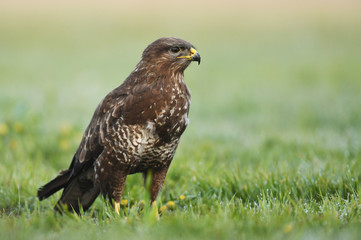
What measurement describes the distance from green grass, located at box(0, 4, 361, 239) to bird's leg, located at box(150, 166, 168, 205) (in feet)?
0.59

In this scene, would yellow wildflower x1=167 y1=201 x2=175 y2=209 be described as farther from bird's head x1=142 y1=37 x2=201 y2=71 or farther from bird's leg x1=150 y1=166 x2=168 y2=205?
bird's head x1=142 y1=37 x2=201 y2=71

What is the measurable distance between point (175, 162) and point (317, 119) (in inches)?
159

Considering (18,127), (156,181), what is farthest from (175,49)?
(18,127)

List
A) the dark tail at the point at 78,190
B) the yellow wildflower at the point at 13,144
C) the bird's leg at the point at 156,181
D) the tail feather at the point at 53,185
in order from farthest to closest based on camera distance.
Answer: the yellow wildflower at the point at 13,144
the dark tail at the point at 78,190
the tail feather at the point at 53,185
the bird's leg at the point at 156,181

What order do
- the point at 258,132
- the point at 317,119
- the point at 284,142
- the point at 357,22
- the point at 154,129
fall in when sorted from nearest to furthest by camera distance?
the point at 154,129
the point at 284,142
the point at 258,132
the point at 317,119
the point at 357,22

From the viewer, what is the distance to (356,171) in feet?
15.1

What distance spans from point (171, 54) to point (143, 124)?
0.63 meters

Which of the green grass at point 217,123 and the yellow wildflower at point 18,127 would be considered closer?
the green grass at point 217,123

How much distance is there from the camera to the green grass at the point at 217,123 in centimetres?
339

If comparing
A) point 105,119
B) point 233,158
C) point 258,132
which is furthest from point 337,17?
point 105,119

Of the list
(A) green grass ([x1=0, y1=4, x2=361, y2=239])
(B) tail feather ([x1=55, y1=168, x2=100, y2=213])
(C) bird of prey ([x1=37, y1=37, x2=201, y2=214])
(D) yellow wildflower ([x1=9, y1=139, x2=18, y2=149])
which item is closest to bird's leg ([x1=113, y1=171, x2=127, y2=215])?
(C) bird of prey ([x1=37, y1=37, x2=201, y2=214])

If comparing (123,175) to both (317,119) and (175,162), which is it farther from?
(317,119)

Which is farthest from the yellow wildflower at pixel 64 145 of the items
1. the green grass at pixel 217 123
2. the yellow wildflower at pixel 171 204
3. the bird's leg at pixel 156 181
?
the yellow wildflower at pixel 171 204

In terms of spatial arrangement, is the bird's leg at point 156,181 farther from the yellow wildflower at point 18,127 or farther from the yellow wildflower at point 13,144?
the yellow wildflower at point 18,127
